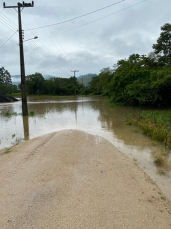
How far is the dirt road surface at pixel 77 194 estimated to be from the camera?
115 inches

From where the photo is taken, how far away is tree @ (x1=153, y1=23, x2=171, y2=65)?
3450 cm

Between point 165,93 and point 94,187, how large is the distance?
58.9 ft

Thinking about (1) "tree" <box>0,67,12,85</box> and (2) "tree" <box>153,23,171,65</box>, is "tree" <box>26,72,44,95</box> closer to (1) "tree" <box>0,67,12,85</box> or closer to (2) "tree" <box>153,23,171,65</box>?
(1) "tree" <box>0,67,12,85</box>

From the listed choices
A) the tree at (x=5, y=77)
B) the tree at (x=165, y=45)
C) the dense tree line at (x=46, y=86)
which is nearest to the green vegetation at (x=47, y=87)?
the dense tree line at (x=46, y=86)

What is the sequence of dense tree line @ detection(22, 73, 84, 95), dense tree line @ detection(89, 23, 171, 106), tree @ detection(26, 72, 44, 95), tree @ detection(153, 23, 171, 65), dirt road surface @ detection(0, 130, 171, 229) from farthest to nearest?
tree @ detection(26, 72, 44, 95) → dense tree line @ detection(22, 73, 84, 95) → tree @ detection(153, 23, 171, 65) → dense tree line @ detection(89, 23, 171, 106) → dirt road surface @ detection(0, 130, 171, 229)

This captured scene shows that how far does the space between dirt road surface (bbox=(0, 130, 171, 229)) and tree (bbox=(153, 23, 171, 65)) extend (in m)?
33.9

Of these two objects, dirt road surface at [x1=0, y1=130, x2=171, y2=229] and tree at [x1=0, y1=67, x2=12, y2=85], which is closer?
dirt road surface at [x1=0, y1=130, x2=171, y2=229]

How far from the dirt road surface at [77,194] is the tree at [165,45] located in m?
33.9

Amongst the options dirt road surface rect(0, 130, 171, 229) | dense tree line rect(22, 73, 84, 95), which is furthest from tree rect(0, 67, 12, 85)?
dirt road surface rect(0, 130, 171, 229)

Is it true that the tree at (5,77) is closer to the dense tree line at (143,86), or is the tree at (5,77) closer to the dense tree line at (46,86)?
the dense tree line at (46,86)

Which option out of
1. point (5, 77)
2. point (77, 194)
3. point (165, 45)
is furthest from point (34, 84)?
point (77, 194)

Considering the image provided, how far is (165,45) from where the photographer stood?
3550 cm

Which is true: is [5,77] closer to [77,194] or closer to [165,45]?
[165,45]

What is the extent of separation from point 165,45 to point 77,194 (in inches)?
1482
